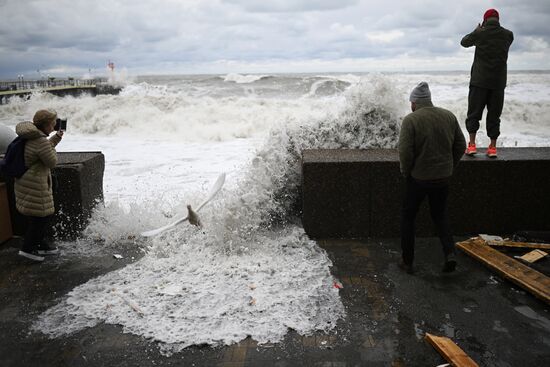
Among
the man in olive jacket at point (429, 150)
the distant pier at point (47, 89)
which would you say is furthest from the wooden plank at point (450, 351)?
the distant pier at point (47, 89)

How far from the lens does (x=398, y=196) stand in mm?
4785

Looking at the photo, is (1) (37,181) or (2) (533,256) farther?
A: (1) (37,181)

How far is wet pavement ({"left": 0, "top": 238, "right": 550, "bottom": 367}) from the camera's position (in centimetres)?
275

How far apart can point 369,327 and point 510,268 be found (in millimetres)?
1747

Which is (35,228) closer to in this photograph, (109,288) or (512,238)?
(109,288)

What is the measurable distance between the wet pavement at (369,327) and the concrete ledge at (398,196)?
2.29ft

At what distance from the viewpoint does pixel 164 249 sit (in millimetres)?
4594

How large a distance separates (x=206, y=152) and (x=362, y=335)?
34.7 feet

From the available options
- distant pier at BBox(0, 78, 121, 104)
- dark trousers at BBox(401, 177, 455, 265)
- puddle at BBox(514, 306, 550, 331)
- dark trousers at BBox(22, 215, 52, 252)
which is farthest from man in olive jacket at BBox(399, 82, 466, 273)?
distant pier at BBox(0, 78, 121, 104)

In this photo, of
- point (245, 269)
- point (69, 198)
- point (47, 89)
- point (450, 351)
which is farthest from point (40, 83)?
point (450, 351)

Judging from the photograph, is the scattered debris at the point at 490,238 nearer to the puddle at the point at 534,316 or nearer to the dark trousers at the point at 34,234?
the puddle at the point at 534,316

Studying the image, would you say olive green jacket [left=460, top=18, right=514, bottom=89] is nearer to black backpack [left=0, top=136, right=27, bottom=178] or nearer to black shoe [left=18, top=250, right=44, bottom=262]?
black backpack [left=0, top=136, right=27, bottom=178]

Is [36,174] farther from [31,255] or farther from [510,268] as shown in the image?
[510,268]

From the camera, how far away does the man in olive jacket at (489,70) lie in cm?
489
